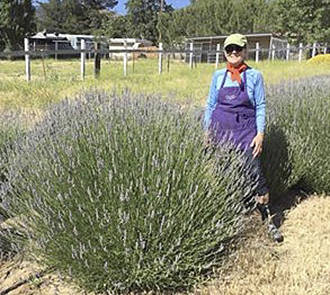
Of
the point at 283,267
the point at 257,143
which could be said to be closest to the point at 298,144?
the point at 257,143

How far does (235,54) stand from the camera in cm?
390

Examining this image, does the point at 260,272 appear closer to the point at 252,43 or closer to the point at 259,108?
the point at 259,108

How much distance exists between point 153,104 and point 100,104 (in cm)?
41

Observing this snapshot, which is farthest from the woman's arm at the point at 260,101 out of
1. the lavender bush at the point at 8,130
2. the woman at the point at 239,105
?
the lavender bush at the point at 8,130

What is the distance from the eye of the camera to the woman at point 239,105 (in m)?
3.92

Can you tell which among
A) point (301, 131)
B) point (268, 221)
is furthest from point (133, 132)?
point (301, 131)

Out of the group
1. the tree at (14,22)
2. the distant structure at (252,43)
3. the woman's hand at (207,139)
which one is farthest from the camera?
the tree at (14,22)

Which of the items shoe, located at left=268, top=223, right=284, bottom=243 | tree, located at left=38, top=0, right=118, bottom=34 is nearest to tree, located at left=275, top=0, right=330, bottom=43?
shoe, located at left=268, top=223, right=284, bottom=243

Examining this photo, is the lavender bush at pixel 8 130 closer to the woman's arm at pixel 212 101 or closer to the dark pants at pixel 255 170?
the woman's arm at pixel 212 101

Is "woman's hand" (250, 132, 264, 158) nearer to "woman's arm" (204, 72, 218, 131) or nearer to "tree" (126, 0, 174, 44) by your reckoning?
"woman's arm" (204, 72, 218, 131)

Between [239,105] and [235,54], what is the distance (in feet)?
1.29

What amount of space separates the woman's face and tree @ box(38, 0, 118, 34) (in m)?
90.5

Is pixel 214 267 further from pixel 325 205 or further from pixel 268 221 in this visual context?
pixel 325 205

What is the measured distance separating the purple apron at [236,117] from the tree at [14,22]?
48.9 m
